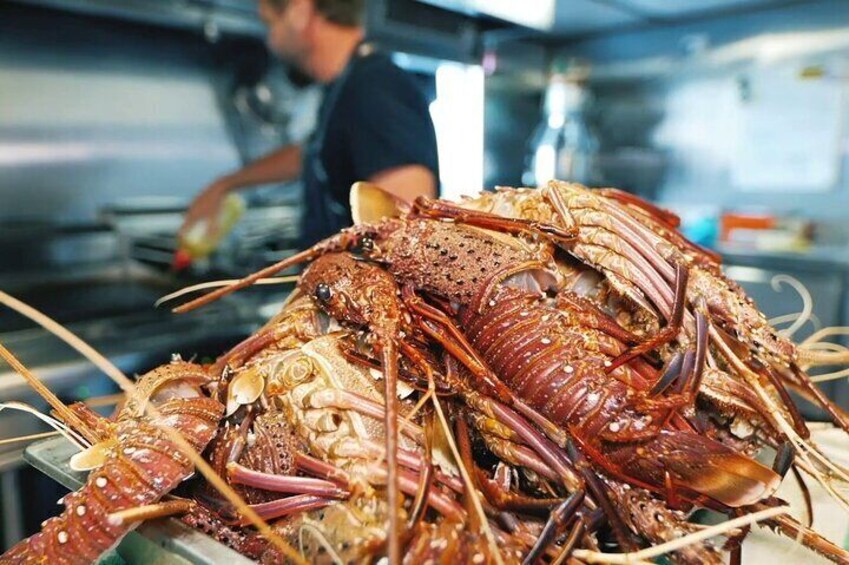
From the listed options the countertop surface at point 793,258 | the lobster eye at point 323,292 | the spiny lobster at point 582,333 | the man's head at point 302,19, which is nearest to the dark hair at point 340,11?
the man's head at point 302,19

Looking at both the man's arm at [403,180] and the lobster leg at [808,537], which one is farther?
the man's arm at [403,180]

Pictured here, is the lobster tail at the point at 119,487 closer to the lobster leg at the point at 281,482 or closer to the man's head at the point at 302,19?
the lobster leg at the point at 281,482

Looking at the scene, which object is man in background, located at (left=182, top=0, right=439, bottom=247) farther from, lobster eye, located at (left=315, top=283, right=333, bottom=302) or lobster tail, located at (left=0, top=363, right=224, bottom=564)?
lobster tail, located at (left=0, top=363, right=224, bottom=564)

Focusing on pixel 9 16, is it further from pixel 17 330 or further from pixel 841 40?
pixel 841 40

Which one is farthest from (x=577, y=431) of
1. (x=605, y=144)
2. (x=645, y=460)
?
(x=605, y=144)

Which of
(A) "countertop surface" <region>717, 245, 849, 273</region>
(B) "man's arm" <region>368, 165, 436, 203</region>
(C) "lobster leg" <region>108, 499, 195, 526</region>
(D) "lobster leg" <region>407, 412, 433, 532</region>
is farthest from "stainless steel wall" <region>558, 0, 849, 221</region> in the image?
(C) "lobster leg" <region>108, 499, 195, 526</region>
